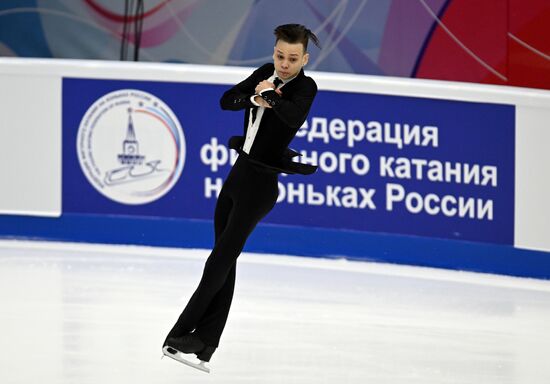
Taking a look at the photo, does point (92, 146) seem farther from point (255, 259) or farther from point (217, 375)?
point (217, 375)

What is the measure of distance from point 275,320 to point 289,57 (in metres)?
2.06

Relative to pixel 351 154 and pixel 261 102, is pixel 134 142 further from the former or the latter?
pixel 261 102

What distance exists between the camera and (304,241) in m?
8.91

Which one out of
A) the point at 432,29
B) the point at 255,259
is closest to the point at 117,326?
the point at 255,259

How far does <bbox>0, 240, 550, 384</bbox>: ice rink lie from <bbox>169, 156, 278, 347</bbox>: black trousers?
0.82 feet

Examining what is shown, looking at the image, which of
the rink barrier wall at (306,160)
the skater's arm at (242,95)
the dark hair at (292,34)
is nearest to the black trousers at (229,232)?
the skater's arm at (242,95)

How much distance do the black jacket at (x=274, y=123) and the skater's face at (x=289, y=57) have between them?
84mm

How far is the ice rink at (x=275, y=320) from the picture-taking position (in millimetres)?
5574

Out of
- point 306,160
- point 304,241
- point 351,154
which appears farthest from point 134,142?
point 351,154

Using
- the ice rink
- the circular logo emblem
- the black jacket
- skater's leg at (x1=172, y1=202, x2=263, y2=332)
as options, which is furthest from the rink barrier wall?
skater's leg at (x1=172, y1=202, x2=263, y2=332)

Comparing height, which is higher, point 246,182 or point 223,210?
point 246,182

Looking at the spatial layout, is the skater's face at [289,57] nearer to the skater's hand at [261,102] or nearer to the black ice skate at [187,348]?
the skater's hand at [261,102]

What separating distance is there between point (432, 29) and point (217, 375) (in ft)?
14.0

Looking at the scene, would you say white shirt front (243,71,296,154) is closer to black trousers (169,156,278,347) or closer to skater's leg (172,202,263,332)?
black trousers (169,156,278,347)
